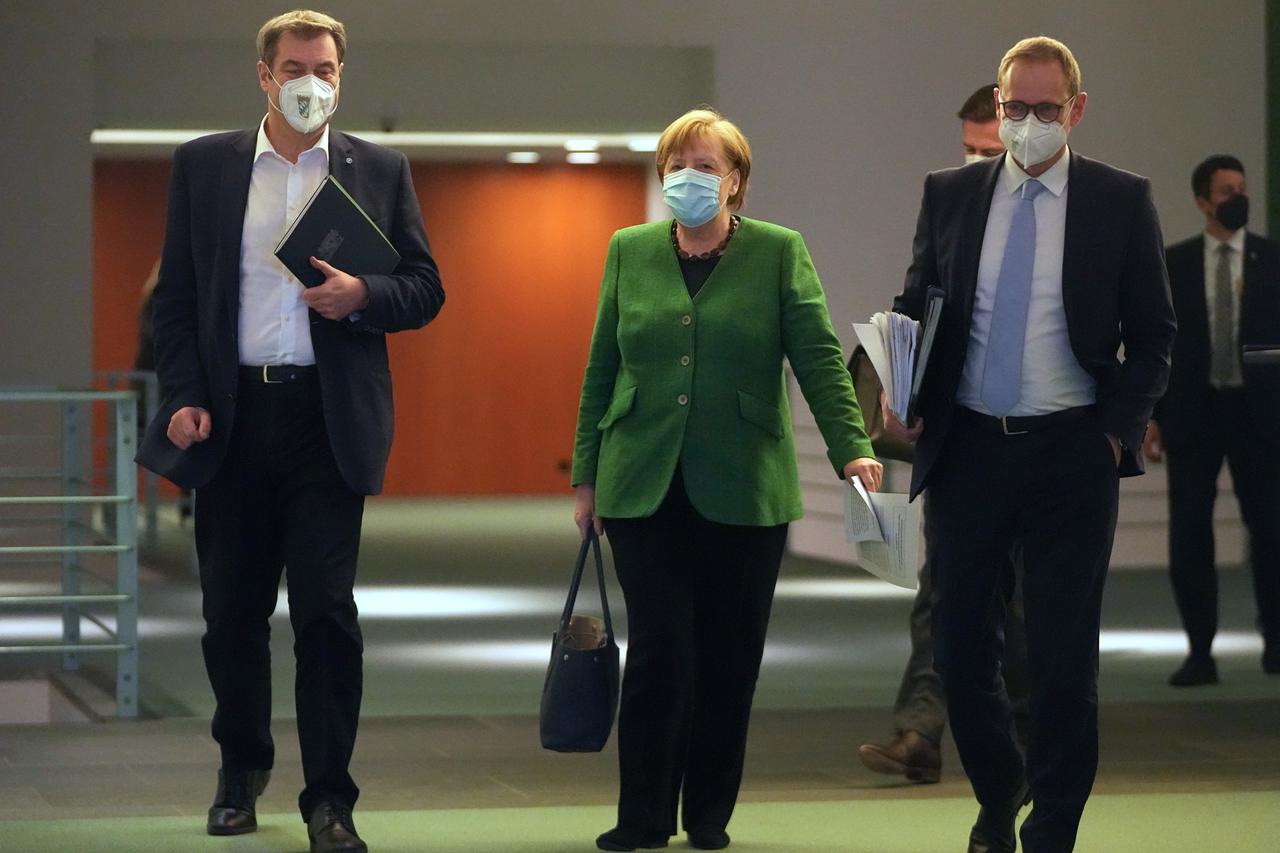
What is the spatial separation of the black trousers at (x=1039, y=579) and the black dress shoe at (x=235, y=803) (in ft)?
4.89

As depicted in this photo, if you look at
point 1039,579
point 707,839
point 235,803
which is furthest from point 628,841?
point 1039,579

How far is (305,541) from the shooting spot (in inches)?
165

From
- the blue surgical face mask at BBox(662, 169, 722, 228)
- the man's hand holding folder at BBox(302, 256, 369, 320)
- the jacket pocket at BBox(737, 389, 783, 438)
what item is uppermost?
the blue surgical face mask at BBox(662, 169, 722, 228)

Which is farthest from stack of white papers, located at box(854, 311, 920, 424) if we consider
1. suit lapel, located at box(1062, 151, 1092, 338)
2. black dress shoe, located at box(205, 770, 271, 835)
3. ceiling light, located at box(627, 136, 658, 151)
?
ceiling light, located at box(627, 136, 658, 151)

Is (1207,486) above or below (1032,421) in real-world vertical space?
below


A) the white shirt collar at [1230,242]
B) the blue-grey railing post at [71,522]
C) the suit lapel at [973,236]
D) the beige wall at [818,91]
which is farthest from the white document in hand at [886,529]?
the beige wall at [818,91]

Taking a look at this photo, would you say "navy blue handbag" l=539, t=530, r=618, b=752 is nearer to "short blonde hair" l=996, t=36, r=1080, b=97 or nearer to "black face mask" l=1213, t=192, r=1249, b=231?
"short blonde hair" l=996, t=36, r=1080, b=97

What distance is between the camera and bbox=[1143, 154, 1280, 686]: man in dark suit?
706 centimetres

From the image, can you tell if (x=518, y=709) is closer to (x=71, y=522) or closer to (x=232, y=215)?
(x=71, y=522)

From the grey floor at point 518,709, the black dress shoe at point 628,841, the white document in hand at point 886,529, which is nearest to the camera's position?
the white document in hand at point 886,529

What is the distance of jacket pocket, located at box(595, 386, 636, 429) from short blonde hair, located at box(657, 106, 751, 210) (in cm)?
42

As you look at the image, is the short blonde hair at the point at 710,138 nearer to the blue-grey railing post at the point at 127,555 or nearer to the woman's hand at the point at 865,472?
the woman's hand at the point at 865,472

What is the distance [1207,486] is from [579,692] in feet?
11.6

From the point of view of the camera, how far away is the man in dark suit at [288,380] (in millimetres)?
4172
